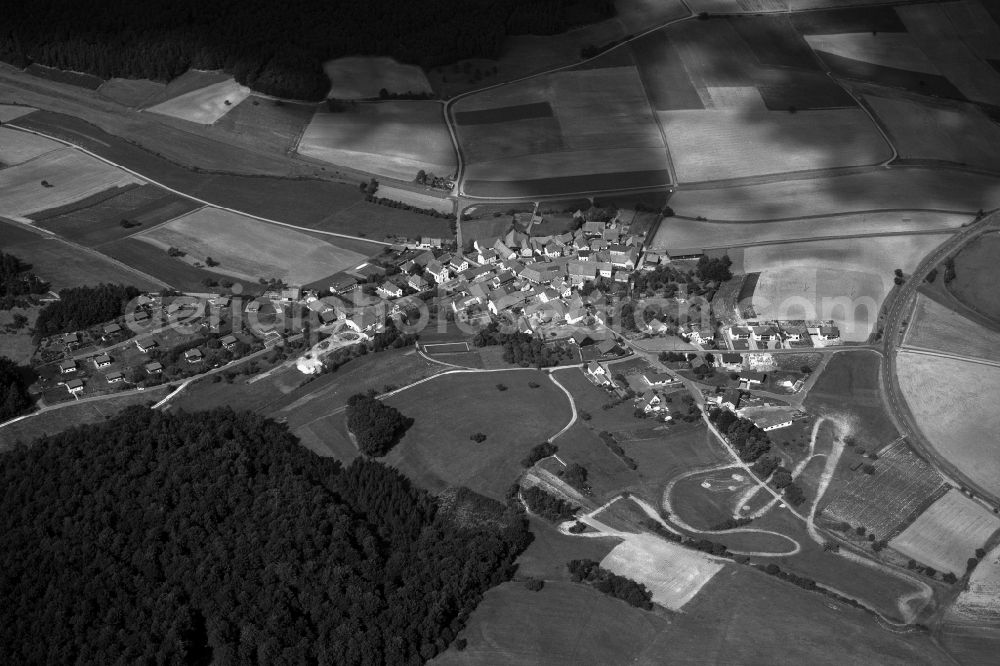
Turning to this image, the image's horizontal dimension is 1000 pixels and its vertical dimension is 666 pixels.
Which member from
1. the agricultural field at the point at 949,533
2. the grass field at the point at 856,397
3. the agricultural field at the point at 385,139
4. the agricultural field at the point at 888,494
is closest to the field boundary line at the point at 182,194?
the agricultural field at the point at 385,139

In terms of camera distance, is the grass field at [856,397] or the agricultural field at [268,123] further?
the agricultural field at [268,123]

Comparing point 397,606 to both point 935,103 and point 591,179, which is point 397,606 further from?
point 935,103

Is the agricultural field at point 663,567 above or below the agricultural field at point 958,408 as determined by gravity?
below

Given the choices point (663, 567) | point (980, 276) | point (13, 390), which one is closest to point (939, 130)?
point (980, 276)

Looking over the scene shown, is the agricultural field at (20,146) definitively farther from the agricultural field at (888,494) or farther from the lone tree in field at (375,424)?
the agricultural field at (888,494)

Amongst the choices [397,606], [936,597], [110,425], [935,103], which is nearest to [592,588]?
[397,606]

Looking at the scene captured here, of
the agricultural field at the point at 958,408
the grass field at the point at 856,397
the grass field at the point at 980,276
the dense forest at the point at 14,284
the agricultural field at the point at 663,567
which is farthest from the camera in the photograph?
the grass field at the point at 980,276

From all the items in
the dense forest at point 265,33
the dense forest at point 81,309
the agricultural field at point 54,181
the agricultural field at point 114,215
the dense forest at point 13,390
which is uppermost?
the dense forest at point 265,33

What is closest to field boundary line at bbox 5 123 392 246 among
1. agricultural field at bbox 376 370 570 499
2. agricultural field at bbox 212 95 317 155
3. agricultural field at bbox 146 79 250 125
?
agricultural field at bbox 146 79 250 125
